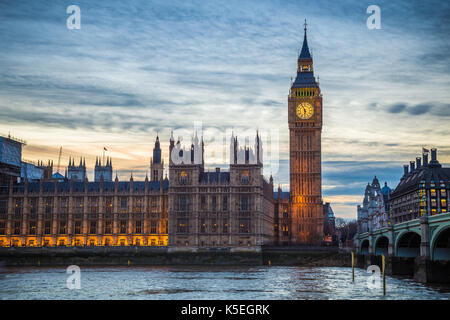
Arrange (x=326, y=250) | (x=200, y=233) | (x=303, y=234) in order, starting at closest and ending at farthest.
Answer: (x=326, y=250), (x=200, y=233), (x=303, y=234)

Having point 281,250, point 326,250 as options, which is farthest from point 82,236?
point 326,250

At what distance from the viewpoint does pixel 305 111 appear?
164m

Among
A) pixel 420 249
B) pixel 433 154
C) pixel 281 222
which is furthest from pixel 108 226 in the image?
pixel 433 154

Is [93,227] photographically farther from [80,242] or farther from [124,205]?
[124,205]

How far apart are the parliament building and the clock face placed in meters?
0.27

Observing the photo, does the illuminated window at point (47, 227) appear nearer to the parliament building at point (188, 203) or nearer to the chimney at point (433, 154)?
the parliament building at point (188, 203)

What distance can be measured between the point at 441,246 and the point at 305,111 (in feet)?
298

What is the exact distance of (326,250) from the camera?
128 m

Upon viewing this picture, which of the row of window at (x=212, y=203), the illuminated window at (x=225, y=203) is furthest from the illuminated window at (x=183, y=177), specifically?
the illuminated window at (x=225, y=203)

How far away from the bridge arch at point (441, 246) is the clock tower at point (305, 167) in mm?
78874

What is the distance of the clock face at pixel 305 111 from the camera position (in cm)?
16338
